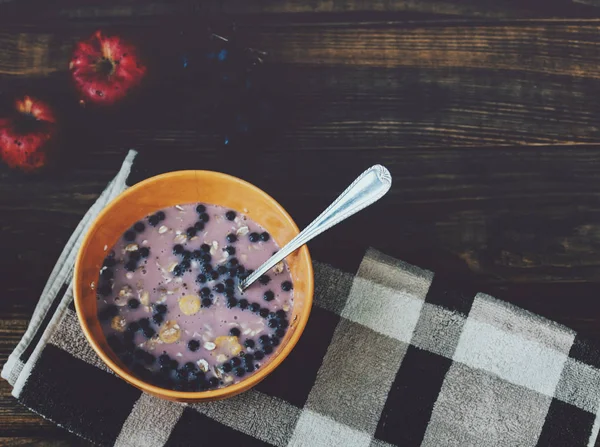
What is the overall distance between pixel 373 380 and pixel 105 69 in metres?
0.67

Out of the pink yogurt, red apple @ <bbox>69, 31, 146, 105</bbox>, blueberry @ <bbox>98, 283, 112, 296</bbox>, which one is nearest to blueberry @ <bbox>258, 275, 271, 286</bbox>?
the pink yogurt

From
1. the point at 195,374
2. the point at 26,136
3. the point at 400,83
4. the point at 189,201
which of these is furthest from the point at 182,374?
the point at 400,83

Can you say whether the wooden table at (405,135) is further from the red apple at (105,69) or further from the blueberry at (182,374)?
the blueberry at (182,374)

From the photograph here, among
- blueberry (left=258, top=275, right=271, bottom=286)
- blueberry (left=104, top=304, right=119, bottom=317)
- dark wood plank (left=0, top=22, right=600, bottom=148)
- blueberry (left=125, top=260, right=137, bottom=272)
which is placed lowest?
blueberry (left=104, top=304, right=119, bottom=317)

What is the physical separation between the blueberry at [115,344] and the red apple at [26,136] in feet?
1.13

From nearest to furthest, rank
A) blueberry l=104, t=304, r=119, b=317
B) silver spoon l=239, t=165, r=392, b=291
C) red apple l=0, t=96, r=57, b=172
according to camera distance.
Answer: silver spoon l=239, t=165, r=392, b=291 → blueberry l=104, t=304, r=119, b=317 → red apple l=0, t=96, r=57, b=172

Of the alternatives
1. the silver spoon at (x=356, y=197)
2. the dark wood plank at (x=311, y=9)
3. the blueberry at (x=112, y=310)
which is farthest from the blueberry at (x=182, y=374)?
the dark wood plank at (x=311, y=9)

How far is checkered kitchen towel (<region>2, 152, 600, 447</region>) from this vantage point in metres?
1.06

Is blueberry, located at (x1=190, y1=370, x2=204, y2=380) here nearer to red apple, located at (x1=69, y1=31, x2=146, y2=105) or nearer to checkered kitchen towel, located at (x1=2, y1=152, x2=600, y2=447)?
checkered kitchen towel, located at (x1=2, y1=152, x2=600, y2=447)

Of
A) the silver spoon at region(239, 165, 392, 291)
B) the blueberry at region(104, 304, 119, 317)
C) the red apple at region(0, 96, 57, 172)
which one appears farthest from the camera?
the red apple at region(0, 96, 57, 172)

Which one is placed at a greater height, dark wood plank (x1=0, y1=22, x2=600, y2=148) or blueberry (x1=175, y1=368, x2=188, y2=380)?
dark wood plank (x1=0, y1=22, x2=600, y2=148)

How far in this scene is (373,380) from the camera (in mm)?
1095

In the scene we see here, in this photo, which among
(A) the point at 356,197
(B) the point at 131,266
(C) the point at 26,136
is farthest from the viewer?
(C) the point at 26,136

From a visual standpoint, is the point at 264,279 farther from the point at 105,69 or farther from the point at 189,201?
the point at 105,69
